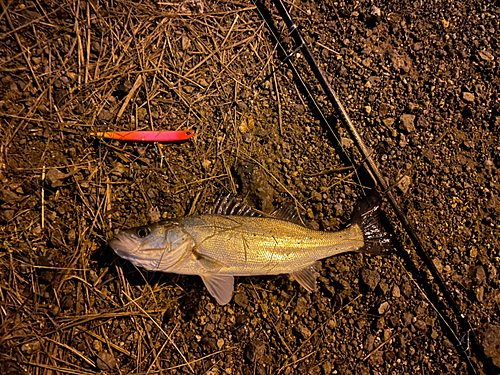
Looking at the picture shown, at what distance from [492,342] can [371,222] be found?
6.42 ft

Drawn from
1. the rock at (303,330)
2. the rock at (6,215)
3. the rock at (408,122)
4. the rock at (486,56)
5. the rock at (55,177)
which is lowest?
the rock at (6,215)

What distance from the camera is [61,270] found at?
128 inches

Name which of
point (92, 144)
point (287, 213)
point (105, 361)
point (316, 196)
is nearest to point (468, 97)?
point (316, 196)

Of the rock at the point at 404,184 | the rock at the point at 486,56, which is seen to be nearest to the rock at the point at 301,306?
the rock at the point at 404,184

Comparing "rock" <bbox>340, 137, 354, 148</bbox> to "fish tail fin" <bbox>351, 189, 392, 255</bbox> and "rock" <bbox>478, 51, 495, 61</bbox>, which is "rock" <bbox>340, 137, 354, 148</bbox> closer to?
"fish tail fin" <bbox>351, 189, 392, 255</bbox>

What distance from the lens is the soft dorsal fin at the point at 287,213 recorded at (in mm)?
3410

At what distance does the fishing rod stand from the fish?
21.4 inches

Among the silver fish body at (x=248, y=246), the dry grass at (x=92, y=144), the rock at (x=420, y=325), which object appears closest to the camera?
the silver fish body at (x=248, y=246)

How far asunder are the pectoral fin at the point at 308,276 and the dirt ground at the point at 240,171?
24cm

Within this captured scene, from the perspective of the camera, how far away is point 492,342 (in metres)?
3.47

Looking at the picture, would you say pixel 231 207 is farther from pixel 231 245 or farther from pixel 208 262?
pixel 208 262

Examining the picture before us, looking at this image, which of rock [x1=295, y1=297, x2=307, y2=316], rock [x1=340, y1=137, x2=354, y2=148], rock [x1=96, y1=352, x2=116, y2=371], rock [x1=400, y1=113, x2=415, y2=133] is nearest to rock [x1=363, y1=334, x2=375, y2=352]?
rock [x1=295, y1=297, x2=307, y2=316]

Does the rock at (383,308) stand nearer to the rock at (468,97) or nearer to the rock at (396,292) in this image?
the rock at (396,292)

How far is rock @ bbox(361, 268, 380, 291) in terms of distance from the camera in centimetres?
353
